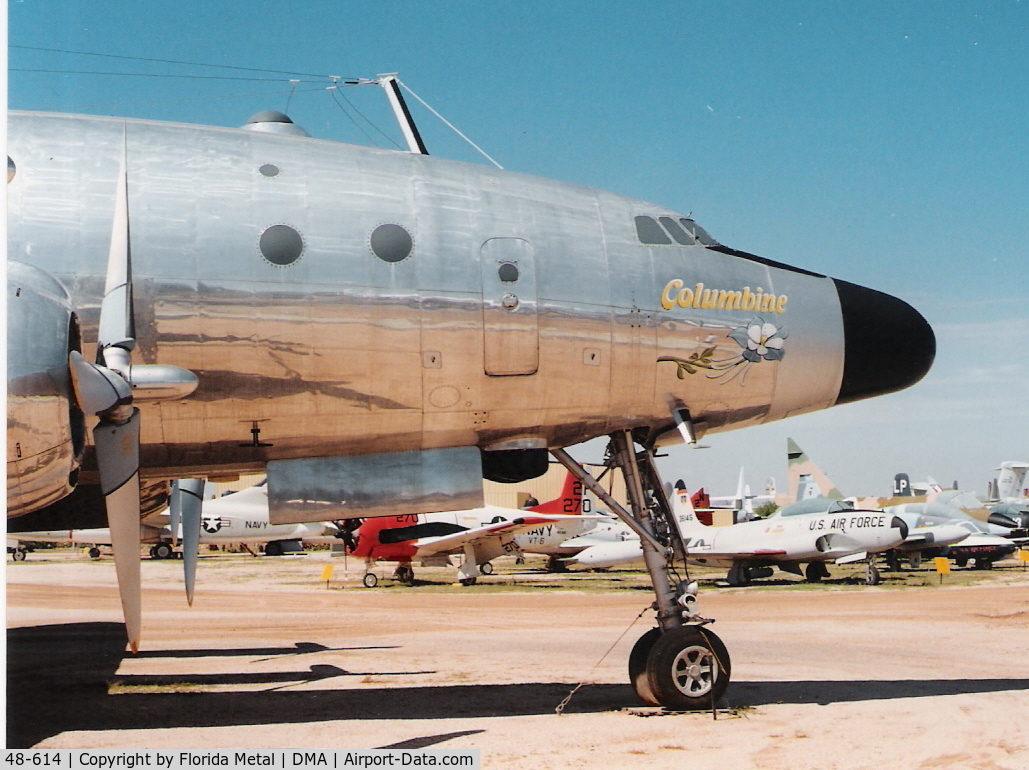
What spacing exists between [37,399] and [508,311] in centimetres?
395

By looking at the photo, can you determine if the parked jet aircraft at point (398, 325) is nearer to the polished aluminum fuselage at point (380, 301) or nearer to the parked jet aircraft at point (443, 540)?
the polished aluminum fuselage at point (380, 301)

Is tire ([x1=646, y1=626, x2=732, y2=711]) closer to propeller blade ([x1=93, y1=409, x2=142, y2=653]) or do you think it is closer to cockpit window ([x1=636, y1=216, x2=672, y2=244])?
cockpit window ([x1=636, y1=216, x2=672, y2=244])

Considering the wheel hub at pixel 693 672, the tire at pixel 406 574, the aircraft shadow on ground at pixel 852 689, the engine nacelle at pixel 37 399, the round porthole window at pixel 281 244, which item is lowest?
the tire at pixel 406 574

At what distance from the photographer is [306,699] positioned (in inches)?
398

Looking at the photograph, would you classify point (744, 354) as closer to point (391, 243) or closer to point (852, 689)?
point (391, 243)

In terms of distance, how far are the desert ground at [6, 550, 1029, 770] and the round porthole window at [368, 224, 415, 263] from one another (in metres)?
3.93

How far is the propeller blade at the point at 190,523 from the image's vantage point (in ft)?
33.1

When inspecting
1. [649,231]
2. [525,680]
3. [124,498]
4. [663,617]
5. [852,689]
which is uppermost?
[649,231]

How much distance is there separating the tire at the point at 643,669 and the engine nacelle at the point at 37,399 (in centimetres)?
528

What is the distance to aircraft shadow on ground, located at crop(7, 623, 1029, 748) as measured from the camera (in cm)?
888

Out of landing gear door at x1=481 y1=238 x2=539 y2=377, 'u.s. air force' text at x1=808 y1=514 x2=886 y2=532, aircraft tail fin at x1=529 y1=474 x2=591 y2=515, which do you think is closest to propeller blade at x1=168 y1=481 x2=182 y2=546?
landing gear door at x1=481 y1=238 x2=539 y2=377

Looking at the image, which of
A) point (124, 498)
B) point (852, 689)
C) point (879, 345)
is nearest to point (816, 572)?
point (852, 689)

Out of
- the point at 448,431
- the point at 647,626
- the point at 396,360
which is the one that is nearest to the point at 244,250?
the point at 396,360

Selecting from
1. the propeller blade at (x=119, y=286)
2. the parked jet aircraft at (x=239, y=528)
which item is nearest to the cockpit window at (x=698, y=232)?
the propeller blade at (x=119, y=286)
